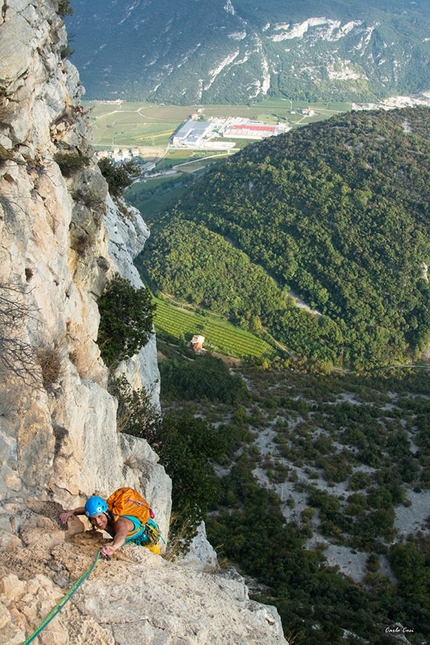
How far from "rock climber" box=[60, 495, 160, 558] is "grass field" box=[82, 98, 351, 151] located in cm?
12920

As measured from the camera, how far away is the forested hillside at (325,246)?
196 feet

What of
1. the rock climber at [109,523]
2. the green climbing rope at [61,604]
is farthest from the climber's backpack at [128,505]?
the green climbing rope at [61,604]

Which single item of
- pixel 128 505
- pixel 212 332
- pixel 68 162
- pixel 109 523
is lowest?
pixel 212 332

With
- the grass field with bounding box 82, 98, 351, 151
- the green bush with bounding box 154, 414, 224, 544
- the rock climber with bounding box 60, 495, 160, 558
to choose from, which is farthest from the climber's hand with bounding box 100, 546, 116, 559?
the grass field with bounding box 82, 98, 351, 151

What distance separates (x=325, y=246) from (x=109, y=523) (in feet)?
195

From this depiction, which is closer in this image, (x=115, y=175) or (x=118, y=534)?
(x=118, y=534)

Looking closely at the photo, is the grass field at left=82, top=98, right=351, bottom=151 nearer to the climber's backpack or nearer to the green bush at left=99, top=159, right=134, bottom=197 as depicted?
the green bush at left=99, top=159, right=134, bottom=197

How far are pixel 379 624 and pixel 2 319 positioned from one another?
18.4 metres

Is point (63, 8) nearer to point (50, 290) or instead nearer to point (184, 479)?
point (50, 290)

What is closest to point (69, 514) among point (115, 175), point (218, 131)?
point (115, 175)

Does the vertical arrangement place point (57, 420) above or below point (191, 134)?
above

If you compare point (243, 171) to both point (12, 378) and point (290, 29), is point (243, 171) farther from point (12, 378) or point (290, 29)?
point (290, 29)

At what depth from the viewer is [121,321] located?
1733cm

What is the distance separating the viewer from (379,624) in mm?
19750
